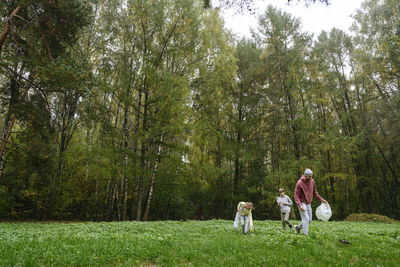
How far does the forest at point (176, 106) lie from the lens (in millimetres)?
10939

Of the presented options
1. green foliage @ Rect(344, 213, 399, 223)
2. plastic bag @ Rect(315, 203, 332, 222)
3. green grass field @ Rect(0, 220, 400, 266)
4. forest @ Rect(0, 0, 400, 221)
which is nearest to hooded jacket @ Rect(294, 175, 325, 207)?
plastic bag @ Rect(315, 203, 332, 222)

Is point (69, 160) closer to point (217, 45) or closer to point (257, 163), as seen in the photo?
point (217, 45)

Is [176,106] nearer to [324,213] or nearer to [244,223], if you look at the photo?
[244,223]

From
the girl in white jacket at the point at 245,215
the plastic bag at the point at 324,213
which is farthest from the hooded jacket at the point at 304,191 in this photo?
the girl in white jacket at the point at 245,215

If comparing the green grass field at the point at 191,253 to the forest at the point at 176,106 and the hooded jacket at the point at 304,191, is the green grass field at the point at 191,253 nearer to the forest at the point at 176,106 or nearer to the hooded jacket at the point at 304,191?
the hooded jacket at the point at 304,191

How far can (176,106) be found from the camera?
42.7 ft

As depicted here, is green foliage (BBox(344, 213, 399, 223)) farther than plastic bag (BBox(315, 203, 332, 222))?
Yes

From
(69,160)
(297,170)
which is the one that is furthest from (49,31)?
(297,170)

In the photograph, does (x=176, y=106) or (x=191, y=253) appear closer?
(x=191, y=253)

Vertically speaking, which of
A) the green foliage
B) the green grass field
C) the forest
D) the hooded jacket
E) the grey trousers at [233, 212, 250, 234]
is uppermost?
the forest

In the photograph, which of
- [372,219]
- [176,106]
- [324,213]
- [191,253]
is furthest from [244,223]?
[372,219]

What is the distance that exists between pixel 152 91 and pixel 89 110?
13.0 ft

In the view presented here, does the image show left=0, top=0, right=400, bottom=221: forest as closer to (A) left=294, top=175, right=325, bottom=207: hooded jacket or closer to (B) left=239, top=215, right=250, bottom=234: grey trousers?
(B) left=239, top=215, right=250, bottom=234: grey trousers

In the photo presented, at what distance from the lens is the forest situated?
35.9 ft
